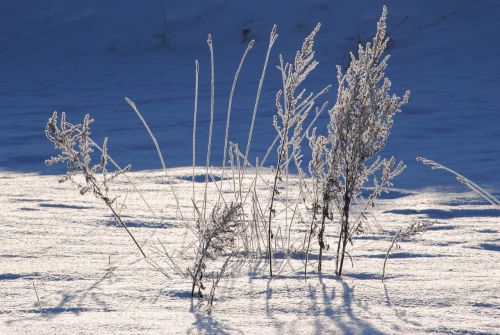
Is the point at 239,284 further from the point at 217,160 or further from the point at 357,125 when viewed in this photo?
the point at 217,160

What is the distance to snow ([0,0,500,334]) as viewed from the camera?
2.32m

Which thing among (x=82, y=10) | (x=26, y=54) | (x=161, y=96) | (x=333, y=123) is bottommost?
(x=333, y=123)

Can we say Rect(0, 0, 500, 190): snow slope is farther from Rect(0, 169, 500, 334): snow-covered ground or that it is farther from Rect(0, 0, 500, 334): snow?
Rect(0, 169, 500, 334): snow-covered ground

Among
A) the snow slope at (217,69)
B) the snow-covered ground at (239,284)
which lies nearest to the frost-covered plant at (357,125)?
the snow-covered ground at (239,284)

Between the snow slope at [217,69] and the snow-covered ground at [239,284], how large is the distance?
1542 millimetres

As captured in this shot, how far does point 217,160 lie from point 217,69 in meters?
4.97

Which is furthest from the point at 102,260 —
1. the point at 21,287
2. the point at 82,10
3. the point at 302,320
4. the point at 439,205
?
the point at 82,10

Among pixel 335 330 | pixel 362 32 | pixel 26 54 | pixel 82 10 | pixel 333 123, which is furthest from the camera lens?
pixel 82 10

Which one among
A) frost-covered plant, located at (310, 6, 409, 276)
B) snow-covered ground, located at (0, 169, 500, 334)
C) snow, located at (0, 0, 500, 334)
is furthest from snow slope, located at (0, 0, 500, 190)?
frost-covered plant, located at (310, 6, 409, 276)

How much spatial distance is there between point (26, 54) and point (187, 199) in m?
8.68

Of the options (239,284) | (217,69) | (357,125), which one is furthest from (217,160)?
(217,69)

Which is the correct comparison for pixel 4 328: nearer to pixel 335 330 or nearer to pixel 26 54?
pixel 335 330

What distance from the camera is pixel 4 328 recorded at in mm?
2146

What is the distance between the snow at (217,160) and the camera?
7.61ft
